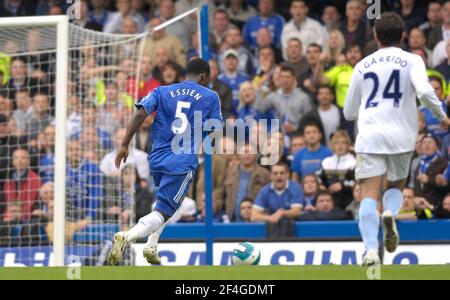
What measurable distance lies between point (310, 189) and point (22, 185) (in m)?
3.89

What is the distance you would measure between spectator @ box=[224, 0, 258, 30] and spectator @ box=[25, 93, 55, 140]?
12.2 ft

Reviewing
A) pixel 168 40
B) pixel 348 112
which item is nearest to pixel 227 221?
pixel 168 40

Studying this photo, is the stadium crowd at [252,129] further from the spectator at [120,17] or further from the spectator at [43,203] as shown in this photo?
the spectator at [120,17]

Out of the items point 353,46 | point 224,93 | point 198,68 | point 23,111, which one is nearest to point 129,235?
point 198,68

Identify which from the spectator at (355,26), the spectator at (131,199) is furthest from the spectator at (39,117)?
the spectator at (355,26)

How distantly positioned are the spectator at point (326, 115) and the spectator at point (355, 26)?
3.66ft

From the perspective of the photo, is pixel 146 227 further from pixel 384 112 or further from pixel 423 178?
pixel 423 178

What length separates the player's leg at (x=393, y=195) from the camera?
1069 centimetres

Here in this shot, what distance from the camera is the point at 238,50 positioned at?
736 inches

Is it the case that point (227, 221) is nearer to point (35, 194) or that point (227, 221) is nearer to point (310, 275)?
point (35, 194)

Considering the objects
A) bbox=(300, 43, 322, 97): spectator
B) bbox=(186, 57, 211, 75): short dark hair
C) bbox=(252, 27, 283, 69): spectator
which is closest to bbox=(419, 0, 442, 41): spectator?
bbox=(300, 43, 322, 97): spectator

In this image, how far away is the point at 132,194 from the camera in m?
16.3
